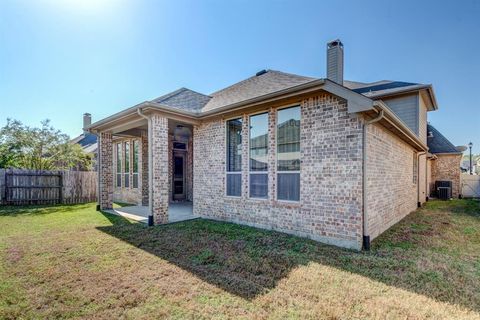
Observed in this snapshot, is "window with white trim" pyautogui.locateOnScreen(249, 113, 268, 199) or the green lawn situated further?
"window with white trim" pyautogui.locateOnScreen(249, 113, 268, 199)

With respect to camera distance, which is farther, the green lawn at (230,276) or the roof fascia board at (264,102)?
the roof fascia board at (264,102)

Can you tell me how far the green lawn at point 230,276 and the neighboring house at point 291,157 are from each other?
708 millimetres

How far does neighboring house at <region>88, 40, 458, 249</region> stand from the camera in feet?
15.3

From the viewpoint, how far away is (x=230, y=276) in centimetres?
339

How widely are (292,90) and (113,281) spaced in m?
4.70

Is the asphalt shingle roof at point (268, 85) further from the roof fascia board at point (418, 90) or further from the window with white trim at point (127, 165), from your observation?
the roof fascia board at point (418, 90)

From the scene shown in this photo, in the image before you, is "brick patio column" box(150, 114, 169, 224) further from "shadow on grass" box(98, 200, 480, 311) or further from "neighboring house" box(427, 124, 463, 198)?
"neighboring house" box(427, 124, 463, 198)

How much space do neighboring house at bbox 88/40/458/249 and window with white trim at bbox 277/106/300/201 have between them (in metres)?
0.02

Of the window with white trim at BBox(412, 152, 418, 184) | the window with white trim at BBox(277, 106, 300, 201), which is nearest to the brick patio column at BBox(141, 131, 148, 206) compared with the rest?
the window with white trim at BBox(277, 106, 300, 201)

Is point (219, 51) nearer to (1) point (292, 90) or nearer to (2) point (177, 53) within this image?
(2) point (177, 53)

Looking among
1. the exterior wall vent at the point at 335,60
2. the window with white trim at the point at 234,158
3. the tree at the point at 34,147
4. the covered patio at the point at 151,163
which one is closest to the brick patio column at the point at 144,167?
the covered patio at the point at 151,163

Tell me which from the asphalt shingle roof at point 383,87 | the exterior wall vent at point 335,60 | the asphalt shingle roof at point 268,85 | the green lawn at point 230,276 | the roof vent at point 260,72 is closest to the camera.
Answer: the green lawn at point 230,276

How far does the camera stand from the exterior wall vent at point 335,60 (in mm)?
7082

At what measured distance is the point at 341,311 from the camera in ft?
8.32
